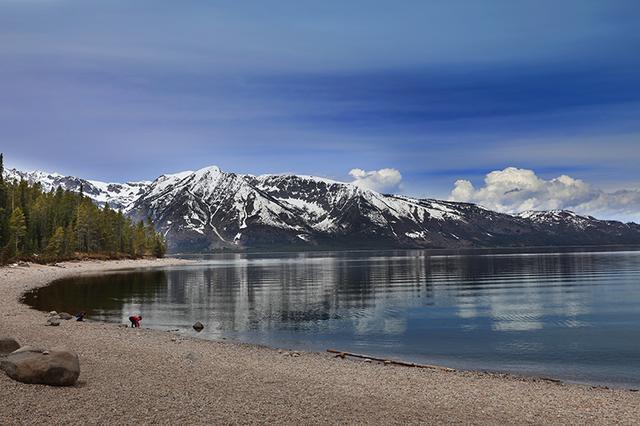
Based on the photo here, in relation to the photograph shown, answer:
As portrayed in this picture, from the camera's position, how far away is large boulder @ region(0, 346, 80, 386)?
2167cm

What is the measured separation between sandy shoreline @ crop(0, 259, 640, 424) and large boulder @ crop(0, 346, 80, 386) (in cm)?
47

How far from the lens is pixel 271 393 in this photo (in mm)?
24344

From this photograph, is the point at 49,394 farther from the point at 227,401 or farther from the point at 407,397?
the point at 407,397

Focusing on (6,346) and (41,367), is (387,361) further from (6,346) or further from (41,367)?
(6,346)

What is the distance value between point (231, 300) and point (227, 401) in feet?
205

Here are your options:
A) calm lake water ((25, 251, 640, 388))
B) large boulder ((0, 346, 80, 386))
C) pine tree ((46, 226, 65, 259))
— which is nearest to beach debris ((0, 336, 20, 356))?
large boulder ((0, 346, 80, 386))

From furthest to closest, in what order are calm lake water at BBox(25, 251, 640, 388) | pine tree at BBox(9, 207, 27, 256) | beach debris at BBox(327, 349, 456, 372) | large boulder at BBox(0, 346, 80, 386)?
pine tree at BBox(9, 207, 27, 256) → calm lake water at BBox(25, 251, 640, 388) → beach debris at BBox(327, 349, 456, 372) → large boulder at BBox(0, 346, 80, 386)

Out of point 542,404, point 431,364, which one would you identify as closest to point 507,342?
point 431,364

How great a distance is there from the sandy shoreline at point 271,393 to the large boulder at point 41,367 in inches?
18.6

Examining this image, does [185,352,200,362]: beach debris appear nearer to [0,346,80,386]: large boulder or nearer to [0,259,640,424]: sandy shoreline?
[0,259,640,424]: sandy shoreline

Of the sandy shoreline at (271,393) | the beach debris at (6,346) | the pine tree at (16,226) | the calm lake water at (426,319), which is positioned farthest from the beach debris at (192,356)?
the pine tree at (16,226)

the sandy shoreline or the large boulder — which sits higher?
the large boulder

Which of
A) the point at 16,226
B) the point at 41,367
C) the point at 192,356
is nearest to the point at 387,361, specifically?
the point at 192,356

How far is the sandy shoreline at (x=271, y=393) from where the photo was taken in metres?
19.8
